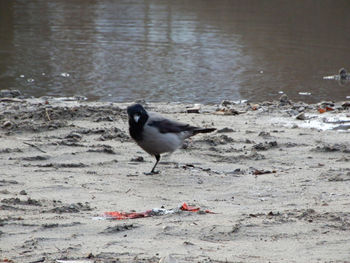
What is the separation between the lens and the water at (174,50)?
1260 centimetres

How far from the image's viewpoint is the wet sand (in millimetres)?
3891

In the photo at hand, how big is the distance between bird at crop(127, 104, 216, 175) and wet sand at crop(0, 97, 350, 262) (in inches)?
7.8

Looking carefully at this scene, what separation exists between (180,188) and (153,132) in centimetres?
106

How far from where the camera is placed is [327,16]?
24.6 m

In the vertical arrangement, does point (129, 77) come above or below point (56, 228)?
below

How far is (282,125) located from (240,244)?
497 centimetres

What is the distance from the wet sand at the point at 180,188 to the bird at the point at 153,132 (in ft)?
0.65

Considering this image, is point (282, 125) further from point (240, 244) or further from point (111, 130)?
point (240, 244)

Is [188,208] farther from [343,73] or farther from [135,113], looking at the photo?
[343,73]

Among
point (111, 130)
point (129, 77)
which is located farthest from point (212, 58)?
point (111, 130)

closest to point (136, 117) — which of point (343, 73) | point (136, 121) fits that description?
point (136, 121)

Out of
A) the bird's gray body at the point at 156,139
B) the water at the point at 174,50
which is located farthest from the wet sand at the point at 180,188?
the water at the point at 174,50

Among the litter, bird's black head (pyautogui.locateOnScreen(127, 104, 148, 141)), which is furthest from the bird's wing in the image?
the litter

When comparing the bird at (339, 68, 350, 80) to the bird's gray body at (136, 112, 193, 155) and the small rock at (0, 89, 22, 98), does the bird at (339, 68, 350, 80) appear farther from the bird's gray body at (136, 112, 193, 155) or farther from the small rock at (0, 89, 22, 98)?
the bird's gray body at (136, 112, 193, 155)
